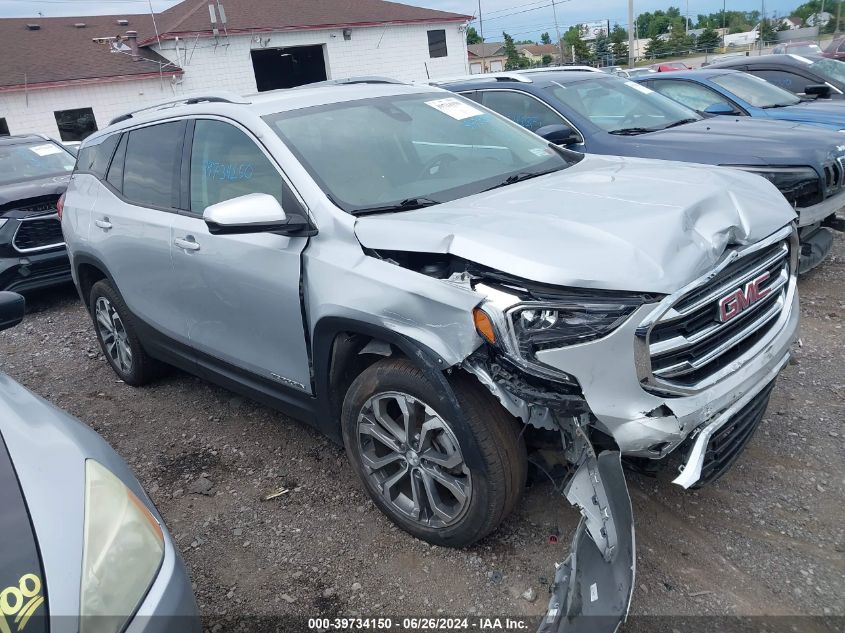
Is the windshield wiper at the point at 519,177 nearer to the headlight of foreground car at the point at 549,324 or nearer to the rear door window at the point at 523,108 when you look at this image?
the headlight of foreground car at the point at 549,324

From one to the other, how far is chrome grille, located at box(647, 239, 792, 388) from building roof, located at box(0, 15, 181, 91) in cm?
2436

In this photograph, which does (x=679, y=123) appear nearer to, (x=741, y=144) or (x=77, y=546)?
(x=741, y=144)

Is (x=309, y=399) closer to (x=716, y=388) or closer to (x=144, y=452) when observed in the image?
(x=144, y=452)

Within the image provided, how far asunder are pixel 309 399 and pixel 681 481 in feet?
5.55

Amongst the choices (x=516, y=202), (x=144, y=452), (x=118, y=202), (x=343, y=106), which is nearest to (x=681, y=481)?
(x=516, y=202)

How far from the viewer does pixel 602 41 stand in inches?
2382

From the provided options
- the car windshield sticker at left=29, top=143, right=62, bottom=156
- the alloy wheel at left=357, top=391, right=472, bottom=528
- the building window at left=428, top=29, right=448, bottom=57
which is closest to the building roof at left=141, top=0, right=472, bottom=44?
the building window at left=428, top=29, right=448, bottom=57

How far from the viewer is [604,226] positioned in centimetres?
253

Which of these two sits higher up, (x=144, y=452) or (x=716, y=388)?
(x=716, y=388)

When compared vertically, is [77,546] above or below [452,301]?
below

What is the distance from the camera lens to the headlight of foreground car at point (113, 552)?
1.71 m

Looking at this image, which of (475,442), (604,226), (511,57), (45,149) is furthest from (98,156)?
(511,57)

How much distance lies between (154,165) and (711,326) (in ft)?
10.5

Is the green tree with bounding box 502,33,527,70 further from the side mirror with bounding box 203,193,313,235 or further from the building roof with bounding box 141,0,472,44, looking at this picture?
the side mirror with bounding box 203,193,313,235
